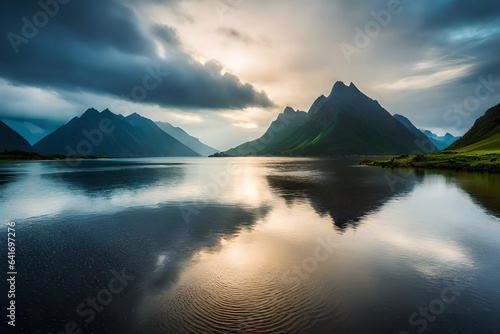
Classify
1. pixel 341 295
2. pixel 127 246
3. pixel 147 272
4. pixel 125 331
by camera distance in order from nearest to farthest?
Result: 1. pixel 125 331
2. pixel 341 295
3. pixel 147 272
4. pixel 127 246

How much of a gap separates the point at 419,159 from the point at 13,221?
6097 inches

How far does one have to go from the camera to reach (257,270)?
21109mm

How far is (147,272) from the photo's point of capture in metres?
20.6

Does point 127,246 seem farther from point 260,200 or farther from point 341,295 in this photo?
point 260,200

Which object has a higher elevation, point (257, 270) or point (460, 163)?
point (460, 163)

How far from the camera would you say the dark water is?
14.5m

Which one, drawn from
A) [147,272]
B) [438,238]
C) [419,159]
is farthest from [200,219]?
[419,159]

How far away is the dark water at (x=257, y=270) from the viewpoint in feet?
47.7

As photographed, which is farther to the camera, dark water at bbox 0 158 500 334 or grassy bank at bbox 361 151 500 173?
grassy bank at bbox 361 151 500 173

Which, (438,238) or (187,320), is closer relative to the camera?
(187,320)

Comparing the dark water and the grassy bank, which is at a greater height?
the grassy bank

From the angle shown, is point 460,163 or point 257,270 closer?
point 257,270

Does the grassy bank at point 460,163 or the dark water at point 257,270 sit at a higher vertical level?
the grassy bank at point 460,163

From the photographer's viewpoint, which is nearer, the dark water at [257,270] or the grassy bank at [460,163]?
the dark water at [257,270]
